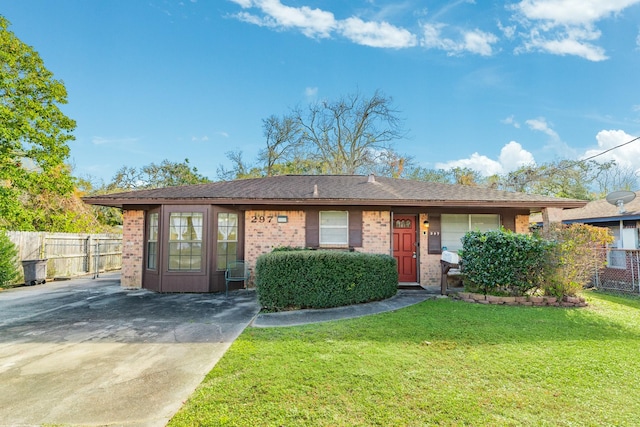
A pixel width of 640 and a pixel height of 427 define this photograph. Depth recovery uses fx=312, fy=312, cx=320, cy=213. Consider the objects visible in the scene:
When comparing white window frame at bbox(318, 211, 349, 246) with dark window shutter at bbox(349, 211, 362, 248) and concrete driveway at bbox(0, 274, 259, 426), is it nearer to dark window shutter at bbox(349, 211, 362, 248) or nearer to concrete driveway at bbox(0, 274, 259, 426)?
dark window shutter at bbox(349, 211, 362, 248)

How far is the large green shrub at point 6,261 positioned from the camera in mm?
9828

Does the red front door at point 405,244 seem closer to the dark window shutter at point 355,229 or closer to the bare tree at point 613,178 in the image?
the dark window shutter at point 355,229

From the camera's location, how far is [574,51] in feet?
47.2

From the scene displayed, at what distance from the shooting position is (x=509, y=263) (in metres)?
6.95

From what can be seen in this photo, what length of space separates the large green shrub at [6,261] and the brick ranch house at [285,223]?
3.79m

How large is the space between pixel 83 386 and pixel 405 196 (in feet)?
27.4

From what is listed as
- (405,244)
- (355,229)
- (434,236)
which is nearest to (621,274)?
(434,236)

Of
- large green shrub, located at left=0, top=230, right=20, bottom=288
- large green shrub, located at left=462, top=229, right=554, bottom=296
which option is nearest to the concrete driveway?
large green shrub, located at left=0, top=230, right=20, bottom=288

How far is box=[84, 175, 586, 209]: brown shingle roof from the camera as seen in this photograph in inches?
351

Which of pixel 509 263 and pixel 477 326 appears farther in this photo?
pixel 509 263

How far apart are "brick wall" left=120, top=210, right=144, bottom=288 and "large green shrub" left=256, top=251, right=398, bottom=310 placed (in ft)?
16.7

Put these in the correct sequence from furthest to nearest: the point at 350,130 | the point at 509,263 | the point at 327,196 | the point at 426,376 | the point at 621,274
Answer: the point at 350,130 → the point at 621,274 → the point at 327,196 → the point at 509,263 → the point at 426,376

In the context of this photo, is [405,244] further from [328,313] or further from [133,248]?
[133,248]

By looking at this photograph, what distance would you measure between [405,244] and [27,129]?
1458 cm
